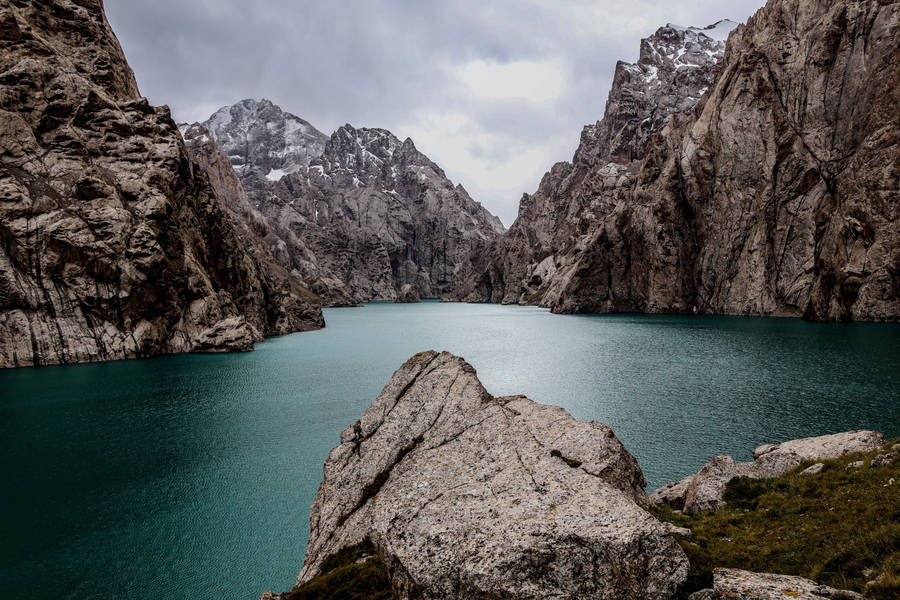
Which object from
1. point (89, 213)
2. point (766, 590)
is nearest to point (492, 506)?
point (766, 590)

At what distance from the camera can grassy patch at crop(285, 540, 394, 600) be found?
8.59 m

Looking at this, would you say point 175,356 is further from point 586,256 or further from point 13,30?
point 586,256

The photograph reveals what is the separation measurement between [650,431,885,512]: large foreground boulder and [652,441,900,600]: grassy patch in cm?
41

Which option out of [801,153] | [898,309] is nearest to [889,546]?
[898,309]

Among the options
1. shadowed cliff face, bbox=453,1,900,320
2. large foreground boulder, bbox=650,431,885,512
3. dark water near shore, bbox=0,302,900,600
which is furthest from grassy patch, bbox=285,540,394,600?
shadowed cliff face, bbox=453,1,900,320

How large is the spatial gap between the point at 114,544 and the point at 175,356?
5107 centimetres

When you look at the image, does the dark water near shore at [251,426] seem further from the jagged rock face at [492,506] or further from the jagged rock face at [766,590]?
the jagged rock face at [766,590]

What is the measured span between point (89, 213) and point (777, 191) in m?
134

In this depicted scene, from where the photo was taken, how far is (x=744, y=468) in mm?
14344

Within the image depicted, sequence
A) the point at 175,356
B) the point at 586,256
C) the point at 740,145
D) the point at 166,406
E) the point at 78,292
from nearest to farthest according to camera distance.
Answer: the point at 166,406 → the point at 78,292 → the point at 175,356 → the point at 740,145 → the point at 586,256

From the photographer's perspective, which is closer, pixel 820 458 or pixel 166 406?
pixel 820 458

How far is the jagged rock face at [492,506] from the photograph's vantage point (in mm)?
6195

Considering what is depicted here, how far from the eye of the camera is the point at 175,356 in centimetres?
5903

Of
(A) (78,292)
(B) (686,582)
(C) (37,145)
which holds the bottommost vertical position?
(B) (686,582)
